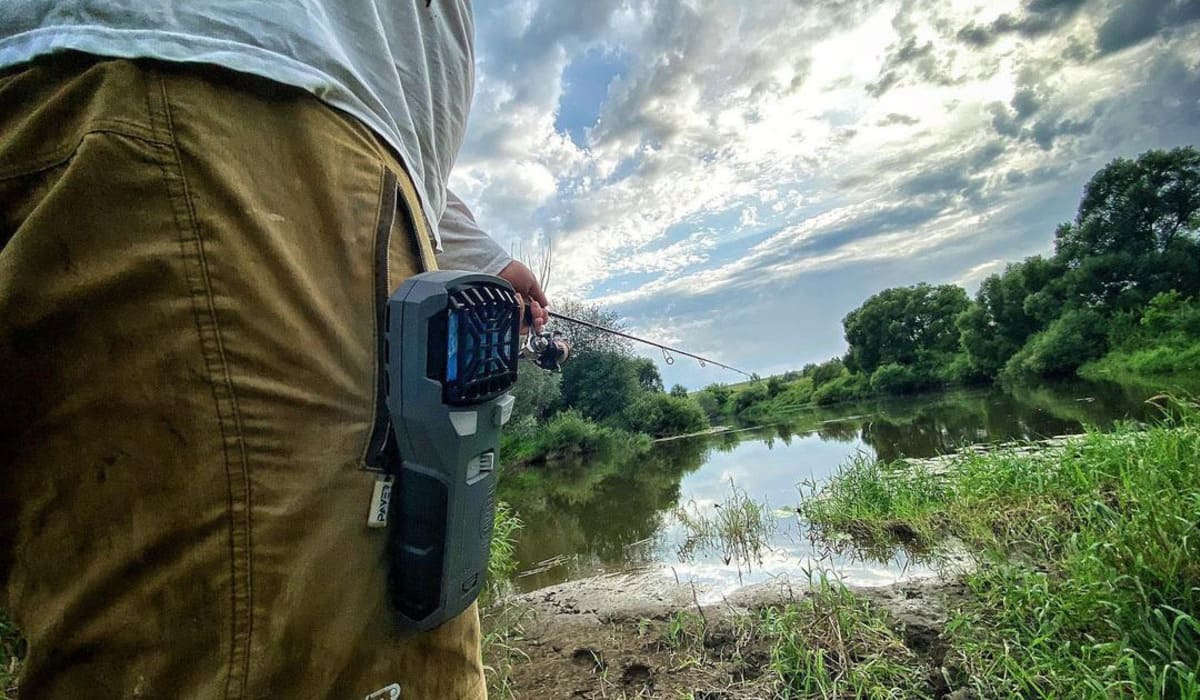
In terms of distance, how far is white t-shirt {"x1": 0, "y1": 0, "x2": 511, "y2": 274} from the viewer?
653 millimetres

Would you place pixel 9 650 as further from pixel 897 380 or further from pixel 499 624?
pixel 897 380

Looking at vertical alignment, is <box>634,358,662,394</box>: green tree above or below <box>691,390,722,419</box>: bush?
above

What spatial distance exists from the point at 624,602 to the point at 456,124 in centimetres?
440

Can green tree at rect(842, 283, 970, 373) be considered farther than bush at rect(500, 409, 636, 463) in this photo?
Yes

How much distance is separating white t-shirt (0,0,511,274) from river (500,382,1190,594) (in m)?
4.88

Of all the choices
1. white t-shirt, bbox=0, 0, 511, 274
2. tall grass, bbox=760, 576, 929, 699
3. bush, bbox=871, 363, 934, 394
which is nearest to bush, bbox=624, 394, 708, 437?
bush, bbox=871, 363, 934, 394

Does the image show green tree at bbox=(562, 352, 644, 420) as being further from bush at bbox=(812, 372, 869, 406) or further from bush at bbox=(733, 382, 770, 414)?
bush at bbox=(733, 382, 770, 414)

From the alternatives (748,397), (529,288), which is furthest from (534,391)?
(748,397)

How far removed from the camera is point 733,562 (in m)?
6.14

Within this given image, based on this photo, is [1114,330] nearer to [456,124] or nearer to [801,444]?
[801,444]

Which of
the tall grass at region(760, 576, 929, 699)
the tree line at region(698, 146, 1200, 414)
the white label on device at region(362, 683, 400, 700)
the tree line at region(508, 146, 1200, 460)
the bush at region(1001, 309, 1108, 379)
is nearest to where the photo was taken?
the white label on device at region(362, 683, 400, 700)

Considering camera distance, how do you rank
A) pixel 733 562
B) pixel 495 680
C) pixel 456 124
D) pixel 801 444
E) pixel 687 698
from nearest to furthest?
1. pixel 456 124
2. pixel 687 698
3. pixel 495 680
4. pixel 733 562
5. pixel 801 444

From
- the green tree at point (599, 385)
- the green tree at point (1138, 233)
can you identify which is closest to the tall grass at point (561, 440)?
the green tree at point (599, 385)

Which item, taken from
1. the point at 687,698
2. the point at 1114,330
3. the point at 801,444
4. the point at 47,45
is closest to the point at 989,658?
the point at 687,698
